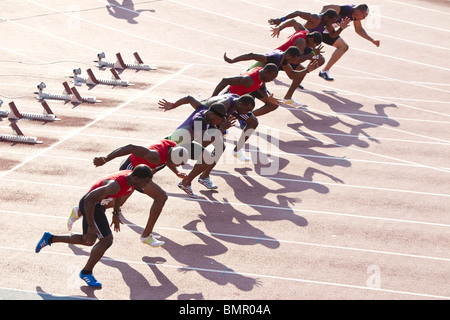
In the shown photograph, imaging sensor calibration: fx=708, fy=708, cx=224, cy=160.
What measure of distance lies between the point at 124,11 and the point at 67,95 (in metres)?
6.93

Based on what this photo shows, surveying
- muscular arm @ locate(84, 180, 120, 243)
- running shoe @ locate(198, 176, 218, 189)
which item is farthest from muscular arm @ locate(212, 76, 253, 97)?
muscular arm @ locate(84, 180, 120, 243)

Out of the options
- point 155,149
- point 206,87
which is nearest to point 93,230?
point 155,149

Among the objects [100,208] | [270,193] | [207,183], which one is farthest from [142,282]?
[270,193]

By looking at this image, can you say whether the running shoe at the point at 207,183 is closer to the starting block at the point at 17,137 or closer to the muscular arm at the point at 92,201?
the muscular arm at the point at 92,201

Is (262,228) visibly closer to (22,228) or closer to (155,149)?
(155,149)

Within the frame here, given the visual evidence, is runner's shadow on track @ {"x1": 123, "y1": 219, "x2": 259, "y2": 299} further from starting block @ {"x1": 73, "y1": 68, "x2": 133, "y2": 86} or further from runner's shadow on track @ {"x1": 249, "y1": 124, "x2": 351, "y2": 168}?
starting block @ {"x1": 73, "y1": 68, "x2": 133, "y2": 86}

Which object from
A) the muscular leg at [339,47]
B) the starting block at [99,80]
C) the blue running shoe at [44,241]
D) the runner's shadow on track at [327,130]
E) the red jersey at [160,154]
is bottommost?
the blue running shoe at [44,241]

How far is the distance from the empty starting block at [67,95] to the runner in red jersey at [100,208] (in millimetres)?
6654

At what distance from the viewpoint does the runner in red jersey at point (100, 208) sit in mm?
8617

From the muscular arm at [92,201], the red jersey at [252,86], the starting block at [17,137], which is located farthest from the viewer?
the starting block at [17,137]

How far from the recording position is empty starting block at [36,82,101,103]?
599 inches

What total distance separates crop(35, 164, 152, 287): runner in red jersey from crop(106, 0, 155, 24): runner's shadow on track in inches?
499

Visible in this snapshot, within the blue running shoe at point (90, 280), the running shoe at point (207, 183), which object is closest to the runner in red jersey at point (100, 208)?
the blue running shoe at point (90, 280)

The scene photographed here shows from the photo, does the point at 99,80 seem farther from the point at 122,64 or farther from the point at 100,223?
the point at 100,223
